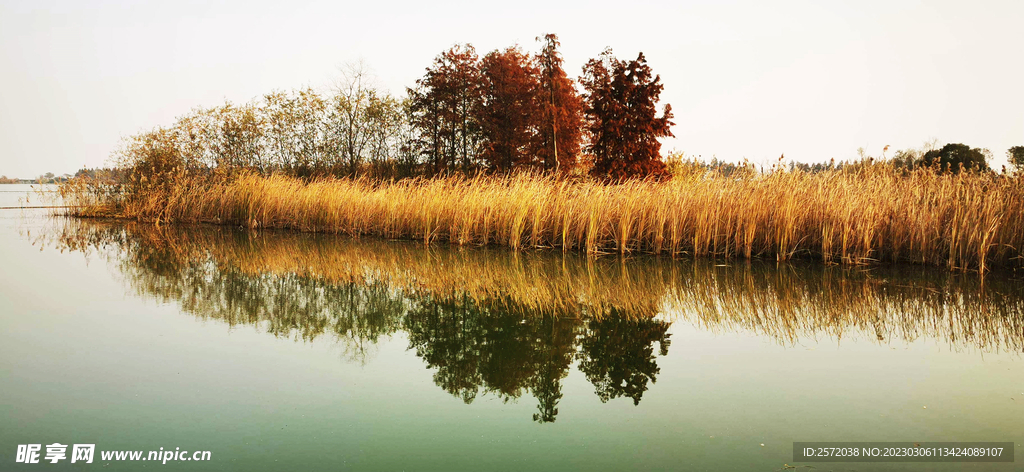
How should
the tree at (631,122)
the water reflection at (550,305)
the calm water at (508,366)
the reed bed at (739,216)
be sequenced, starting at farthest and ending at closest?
the tree at (631,122) → the reed bed at (739,216) → the water reflection at (550,305) → the calm water at (508,366)

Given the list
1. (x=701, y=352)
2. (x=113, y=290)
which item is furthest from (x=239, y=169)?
(x=701, y=352)

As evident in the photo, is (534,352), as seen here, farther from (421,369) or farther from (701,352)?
(701,352)

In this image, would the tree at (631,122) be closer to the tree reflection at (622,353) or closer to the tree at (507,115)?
the tree at (507,115)

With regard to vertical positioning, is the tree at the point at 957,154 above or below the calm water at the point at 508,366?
above

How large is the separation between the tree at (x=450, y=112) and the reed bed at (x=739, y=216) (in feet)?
26.1

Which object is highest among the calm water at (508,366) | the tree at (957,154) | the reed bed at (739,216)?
the tree at (957,154)

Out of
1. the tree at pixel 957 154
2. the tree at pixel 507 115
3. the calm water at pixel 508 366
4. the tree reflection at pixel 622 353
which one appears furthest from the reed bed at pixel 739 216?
the tree at pixel 957 154

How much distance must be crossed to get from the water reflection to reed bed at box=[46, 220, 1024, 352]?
0.07 ft

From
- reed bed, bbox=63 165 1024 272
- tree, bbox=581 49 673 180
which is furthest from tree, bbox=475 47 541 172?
reed bed, bbox=63 165 1024 272

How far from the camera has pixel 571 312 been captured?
19.0 feet

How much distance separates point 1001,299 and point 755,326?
→ 2.77 meters

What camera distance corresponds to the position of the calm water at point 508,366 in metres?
2.93

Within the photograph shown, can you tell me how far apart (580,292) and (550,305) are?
29.9 inches

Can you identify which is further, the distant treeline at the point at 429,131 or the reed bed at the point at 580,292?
the distant treeline at the point at 429,131
